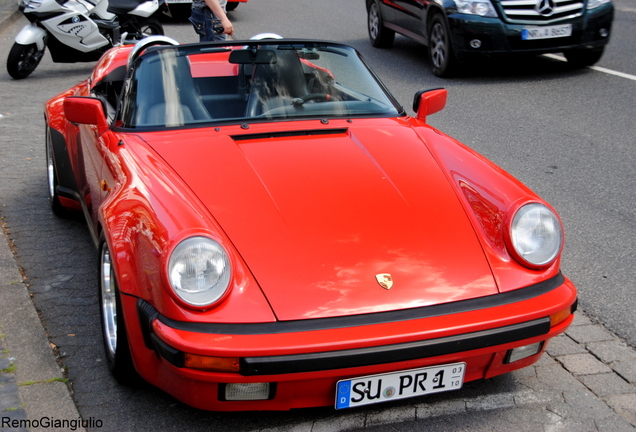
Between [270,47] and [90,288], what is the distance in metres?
1.64

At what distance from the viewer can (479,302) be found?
110 inches

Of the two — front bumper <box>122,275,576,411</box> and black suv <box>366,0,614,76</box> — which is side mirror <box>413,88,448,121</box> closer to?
front bumper <box>122,275,576,411</box>

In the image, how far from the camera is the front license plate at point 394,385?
2705 millimetres

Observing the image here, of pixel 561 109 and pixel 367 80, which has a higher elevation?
pixel 367 80

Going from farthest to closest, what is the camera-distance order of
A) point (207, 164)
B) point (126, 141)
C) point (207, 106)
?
point (207, 106)
point (126, 141)
point (207, 164)

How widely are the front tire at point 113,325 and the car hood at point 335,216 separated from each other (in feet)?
1.67

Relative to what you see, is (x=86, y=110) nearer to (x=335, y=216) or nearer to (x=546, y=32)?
(x=335, y=216)

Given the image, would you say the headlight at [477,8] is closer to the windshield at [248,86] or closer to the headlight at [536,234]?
the windshield at [248,86]

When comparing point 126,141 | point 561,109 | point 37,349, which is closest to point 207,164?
point 126,141

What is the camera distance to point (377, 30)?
1166 cm

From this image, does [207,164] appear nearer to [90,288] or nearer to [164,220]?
[164,220]

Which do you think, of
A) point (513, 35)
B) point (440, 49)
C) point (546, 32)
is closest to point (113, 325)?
point (513, 35)

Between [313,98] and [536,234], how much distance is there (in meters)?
1.52

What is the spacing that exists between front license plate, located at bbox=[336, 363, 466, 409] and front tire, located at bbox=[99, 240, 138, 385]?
912 millimetres
